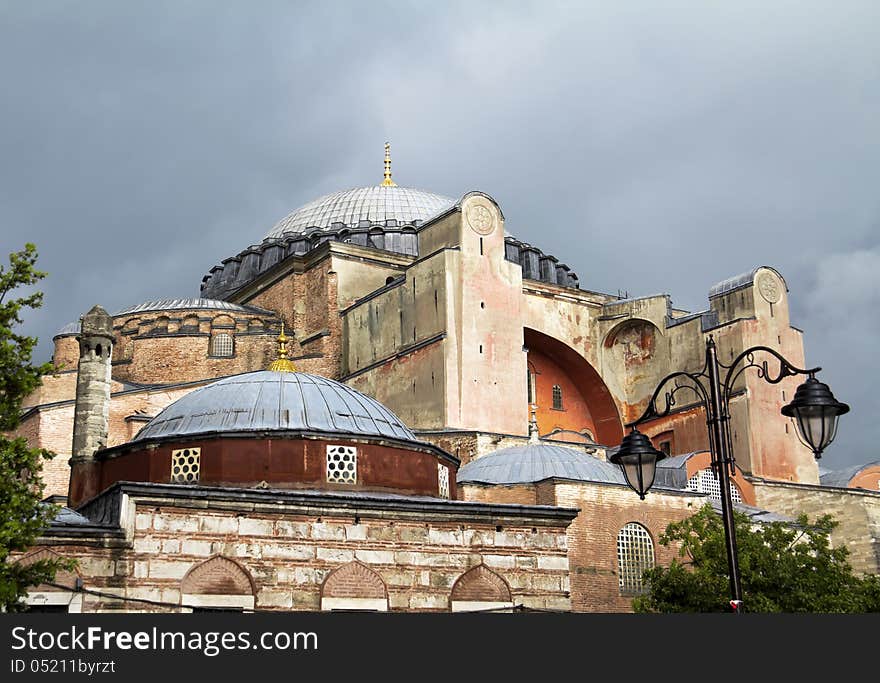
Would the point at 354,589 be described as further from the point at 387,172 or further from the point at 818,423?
the point at 387,172

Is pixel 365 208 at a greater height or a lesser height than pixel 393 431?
greater

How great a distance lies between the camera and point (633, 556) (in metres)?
23.5

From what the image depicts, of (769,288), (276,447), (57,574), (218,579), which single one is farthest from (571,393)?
(57,574)

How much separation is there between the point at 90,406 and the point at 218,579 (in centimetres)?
551

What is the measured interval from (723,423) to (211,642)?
4.87 meters

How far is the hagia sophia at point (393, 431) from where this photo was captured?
16.5 m

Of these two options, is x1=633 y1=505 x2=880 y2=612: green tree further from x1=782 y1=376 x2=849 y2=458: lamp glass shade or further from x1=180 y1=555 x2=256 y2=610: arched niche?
x1=782 y1=376 x2=849 y2=458: lamp glass shade

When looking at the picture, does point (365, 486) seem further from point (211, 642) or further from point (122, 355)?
point (122, 355)

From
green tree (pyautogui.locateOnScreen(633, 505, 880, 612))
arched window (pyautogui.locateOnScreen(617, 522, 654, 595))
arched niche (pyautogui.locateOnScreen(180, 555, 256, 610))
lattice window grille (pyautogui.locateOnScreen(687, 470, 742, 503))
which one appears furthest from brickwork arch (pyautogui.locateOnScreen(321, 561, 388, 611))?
lattice window grille (pyautogui.locateOnScreen(687, 470, 742, 503))

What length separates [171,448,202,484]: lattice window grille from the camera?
18609 mm

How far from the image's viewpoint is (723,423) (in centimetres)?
1108

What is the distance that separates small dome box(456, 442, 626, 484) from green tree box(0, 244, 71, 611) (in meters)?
12.4

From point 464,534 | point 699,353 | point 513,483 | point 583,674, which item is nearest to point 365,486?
point 464,534

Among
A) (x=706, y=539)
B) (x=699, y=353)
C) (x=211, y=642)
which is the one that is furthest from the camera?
(x=699, y=353)
